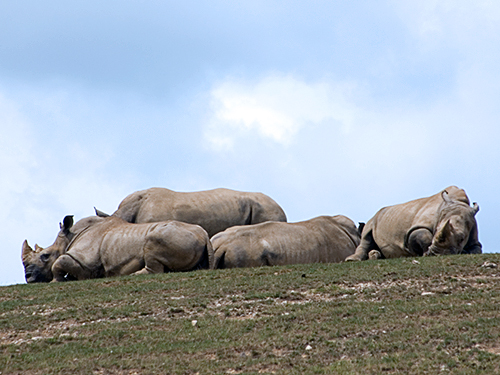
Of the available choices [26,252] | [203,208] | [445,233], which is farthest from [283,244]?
[26,252]

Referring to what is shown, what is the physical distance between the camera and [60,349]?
12820mm

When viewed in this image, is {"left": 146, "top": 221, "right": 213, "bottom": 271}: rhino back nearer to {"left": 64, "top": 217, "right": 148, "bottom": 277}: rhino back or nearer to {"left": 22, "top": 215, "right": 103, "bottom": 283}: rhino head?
{"left": 64, "top": 217, "right": 148, "bottom": 277}: rhino back

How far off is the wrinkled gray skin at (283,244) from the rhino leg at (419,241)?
75.6 inches

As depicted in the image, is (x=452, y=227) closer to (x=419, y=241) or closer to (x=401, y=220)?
(x=419, y=241)

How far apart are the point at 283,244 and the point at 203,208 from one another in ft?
15.9

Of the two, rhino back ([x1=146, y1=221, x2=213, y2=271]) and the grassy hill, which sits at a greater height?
rhino back ([x1=146, y1=221, x2=213, y2=271])

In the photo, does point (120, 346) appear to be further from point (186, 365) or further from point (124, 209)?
point (124, 209)

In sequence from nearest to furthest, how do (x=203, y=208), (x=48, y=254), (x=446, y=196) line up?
(x=446, y=196) < (x=48, y=254) < (x=203, y=208)

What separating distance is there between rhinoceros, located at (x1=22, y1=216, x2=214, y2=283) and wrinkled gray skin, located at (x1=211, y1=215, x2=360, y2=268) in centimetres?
54

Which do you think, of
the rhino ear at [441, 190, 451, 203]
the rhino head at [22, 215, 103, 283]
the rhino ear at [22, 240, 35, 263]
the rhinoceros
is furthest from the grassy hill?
the rhino ear at [22, 240, 35, 263]

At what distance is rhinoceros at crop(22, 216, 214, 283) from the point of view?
19.9 m

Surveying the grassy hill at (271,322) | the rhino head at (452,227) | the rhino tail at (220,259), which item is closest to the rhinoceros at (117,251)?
the rhino tail at (220,259)

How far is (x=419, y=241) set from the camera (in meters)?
20.2

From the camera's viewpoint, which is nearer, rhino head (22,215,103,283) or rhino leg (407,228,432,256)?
rhino leg (407,228,432,256)
